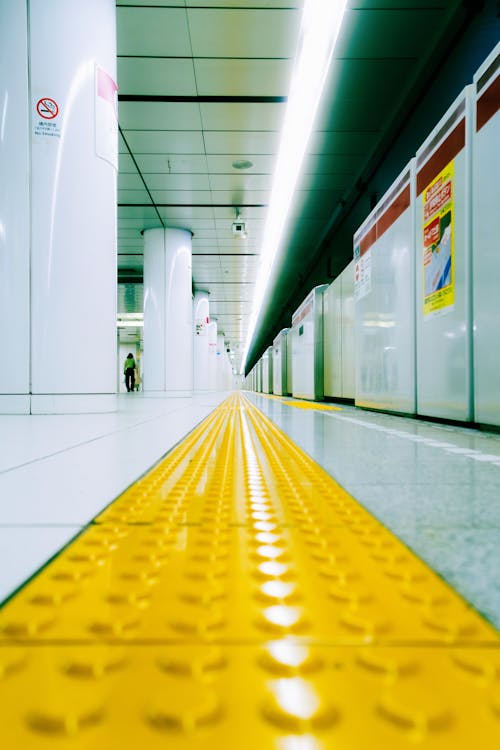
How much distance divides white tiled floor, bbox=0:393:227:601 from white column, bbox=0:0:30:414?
2.34 ft

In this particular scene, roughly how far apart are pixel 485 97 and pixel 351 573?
296cm

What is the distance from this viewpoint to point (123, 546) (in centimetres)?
78

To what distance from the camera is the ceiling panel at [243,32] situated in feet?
14.6

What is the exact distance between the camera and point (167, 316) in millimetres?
10078

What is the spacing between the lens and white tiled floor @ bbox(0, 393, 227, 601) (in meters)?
0.78

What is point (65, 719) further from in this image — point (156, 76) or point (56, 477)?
point (156, 76)

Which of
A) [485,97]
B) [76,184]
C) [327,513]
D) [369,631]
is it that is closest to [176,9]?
[76,184]

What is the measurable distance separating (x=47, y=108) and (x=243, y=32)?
2494 millimetres

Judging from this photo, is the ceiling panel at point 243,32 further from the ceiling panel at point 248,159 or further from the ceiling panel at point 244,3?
the ceiling panel at point 248,159

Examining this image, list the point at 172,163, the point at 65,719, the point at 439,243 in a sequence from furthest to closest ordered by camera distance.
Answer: the point at 172,163, the point at 439,243, the point at 65,719

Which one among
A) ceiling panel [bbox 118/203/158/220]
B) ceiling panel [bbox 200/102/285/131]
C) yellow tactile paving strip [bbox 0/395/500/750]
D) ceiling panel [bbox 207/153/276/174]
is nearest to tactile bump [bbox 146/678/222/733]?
yellow tactile paving strip [bbox 0/395/500/750]

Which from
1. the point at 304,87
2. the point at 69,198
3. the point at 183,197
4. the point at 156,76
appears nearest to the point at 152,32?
the point at 156,76

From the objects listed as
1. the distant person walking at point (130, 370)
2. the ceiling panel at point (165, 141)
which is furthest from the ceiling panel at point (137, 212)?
the distant person walking at point (130, 370)

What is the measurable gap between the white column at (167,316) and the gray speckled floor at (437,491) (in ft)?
25.5
